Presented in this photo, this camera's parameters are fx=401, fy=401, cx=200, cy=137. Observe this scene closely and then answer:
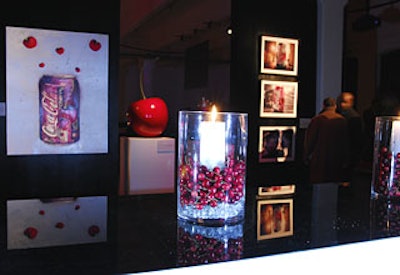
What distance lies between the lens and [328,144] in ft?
10.5

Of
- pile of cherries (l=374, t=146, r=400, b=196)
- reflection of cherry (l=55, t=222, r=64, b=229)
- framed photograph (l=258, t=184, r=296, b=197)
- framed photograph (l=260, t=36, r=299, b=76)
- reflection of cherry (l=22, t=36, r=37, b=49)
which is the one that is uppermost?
framed photograph (l=260, t=36, r=299, b=76)

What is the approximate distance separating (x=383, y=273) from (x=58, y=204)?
693 millimetres

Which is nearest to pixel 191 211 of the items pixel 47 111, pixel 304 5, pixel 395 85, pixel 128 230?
pixel 128 230

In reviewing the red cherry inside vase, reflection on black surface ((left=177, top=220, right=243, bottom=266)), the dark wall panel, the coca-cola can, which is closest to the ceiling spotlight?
the dark wall panel

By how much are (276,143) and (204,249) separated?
3.17 m

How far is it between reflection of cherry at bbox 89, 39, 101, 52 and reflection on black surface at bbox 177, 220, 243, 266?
2.24m

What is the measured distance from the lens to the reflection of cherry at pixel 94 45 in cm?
273

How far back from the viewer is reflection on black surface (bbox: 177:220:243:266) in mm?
548

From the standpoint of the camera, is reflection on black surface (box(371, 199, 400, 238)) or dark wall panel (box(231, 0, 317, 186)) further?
dark wall panel (box(231, 0, 317, 186))

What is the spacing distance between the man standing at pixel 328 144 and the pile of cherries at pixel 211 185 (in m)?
2.60

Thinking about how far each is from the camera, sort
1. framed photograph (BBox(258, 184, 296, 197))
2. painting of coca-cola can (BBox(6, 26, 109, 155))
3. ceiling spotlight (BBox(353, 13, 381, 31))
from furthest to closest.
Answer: ceiling spotlight (BBox(353, 13, 381, 31)), painting of coca-cola can (BBox(6, 26, 109, 155)), framed photograph (BBox(258, 184, 296, 197))

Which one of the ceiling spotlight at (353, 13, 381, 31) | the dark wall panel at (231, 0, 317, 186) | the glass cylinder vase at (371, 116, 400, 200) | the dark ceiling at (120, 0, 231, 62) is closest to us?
the glass cylinder vase at (371, 116, 400, 200)

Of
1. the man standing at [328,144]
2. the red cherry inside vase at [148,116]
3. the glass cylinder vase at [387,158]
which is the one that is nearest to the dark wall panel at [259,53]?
the man standing at [328,144]

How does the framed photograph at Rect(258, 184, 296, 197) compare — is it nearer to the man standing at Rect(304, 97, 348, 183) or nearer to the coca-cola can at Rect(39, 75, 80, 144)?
the coca-cola can at Rect(39, 75, 80, 144)
